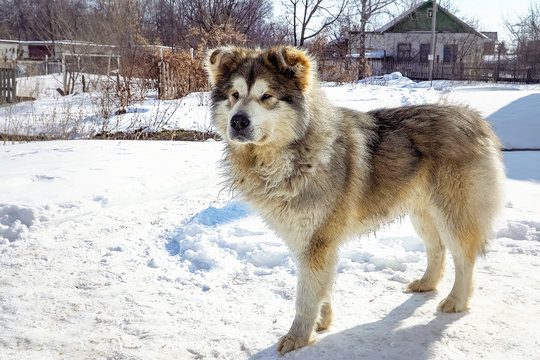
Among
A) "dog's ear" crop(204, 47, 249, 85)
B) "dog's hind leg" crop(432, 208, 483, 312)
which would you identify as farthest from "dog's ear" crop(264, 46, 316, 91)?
"dog's hind leg" crop(432, 208, 483, 312)

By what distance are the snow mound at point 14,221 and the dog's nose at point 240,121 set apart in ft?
9.00

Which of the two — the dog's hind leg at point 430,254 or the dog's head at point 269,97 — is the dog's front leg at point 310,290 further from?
the dog's hind leg at point 430,254

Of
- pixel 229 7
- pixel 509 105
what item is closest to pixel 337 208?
pixel 509 105

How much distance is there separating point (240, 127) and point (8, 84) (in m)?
18.6

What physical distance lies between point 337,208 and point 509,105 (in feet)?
38.6

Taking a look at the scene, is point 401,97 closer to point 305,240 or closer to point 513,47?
point 305,240

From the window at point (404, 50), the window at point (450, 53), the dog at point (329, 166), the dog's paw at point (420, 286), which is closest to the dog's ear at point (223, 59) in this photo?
the dog at point (329, 166)

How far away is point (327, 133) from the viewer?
3.36m

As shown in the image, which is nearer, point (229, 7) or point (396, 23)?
point (229, 7)

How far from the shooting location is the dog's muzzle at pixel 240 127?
312 cm

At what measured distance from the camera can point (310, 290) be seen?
321 centimetres

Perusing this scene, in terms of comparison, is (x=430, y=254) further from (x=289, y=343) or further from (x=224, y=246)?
(x=224, y=246)

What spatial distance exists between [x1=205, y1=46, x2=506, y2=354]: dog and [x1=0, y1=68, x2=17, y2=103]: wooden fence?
17.8 metres

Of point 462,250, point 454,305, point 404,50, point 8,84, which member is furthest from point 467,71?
point 454,305
